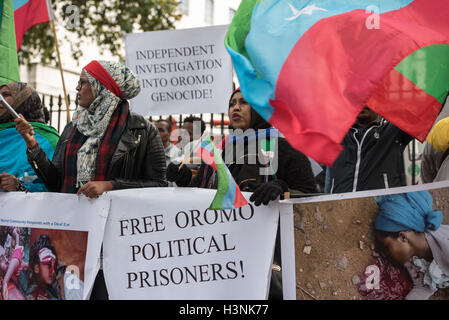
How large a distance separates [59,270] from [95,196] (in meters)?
0.50

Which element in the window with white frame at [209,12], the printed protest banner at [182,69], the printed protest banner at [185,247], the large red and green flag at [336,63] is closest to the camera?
the large red and green flag at [336,63]

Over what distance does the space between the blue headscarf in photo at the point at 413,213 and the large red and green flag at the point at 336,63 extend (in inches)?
19.9

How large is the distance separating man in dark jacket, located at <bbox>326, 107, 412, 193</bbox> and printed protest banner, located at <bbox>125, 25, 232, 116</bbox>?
228 cm

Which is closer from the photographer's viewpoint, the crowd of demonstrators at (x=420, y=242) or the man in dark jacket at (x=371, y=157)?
the crowd of demonstrators at (x=420, y=242)

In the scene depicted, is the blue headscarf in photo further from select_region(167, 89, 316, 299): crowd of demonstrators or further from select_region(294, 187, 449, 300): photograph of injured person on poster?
select_region(167, 89, 316, 299): crowd of demonstrators

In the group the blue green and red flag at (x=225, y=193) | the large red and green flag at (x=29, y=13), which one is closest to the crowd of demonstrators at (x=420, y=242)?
the blue green and red flag at (x=225, y=193)

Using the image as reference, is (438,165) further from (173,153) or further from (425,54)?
(173,153)

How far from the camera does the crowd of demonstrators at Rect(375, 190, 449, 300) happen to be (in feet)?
10.4

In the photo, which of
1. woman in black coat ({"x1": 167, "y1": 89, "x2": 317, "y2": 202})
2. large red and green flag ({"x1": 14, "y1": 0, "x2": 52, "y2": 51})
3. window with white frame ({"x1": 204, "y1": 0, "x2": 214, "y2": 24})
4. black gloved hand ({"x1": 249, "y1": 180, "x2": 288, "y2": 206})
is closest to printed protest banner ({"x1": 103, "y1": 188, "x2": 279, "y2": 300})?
black gloved hand ({"x1": 249, "y1": 180, "x2": 288, "y2": 206})

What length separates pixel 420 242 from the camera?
125 inches

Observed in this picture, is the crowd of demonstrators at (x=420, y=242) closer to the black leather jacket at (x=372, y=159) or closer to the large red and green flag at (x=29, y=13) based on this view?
the black leather jacket at (x=372, y=159)

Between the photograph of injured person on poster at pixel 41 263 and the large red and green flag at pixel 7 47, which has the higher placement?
the large red and green flag at pixel 7 47

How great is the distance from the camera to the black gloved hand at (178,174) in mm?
3729
